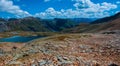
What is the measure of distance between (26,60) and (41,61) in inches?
65.7

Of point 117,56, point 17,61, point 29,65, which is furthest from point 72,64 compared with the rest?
point 117,56

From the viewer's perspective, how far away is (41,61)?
21672 millimetres

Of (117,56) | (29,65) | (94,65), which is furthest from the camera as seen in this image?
(117,56)

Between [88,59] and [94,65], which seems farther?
[88,59]

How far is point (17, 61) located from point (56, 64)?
4.30 meters

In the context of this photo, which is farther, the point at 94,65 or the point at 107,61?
the point at 107,61

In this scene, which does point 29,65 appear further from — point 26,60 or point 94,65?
point 94,65

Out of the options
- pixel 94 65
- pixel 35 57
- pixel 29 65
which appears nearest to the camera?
pixel 29 65

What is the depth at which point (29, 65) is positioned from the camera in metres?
20.5

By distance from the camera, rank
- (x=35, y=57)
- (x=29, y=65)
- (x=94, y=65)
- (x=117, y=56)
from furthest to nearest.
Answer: (x=117, y=56), (x=35, y=57), (x=94, y=65), (x=29, y=65)

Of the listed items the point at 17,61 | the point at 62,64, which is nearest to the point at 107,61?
the point at 62,64

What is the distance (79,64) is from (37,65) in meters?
3.91

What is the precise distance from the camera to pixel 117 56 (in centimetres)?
2691

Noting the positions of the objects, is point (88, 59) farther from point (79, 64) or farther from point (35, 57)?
point (35, 57)
